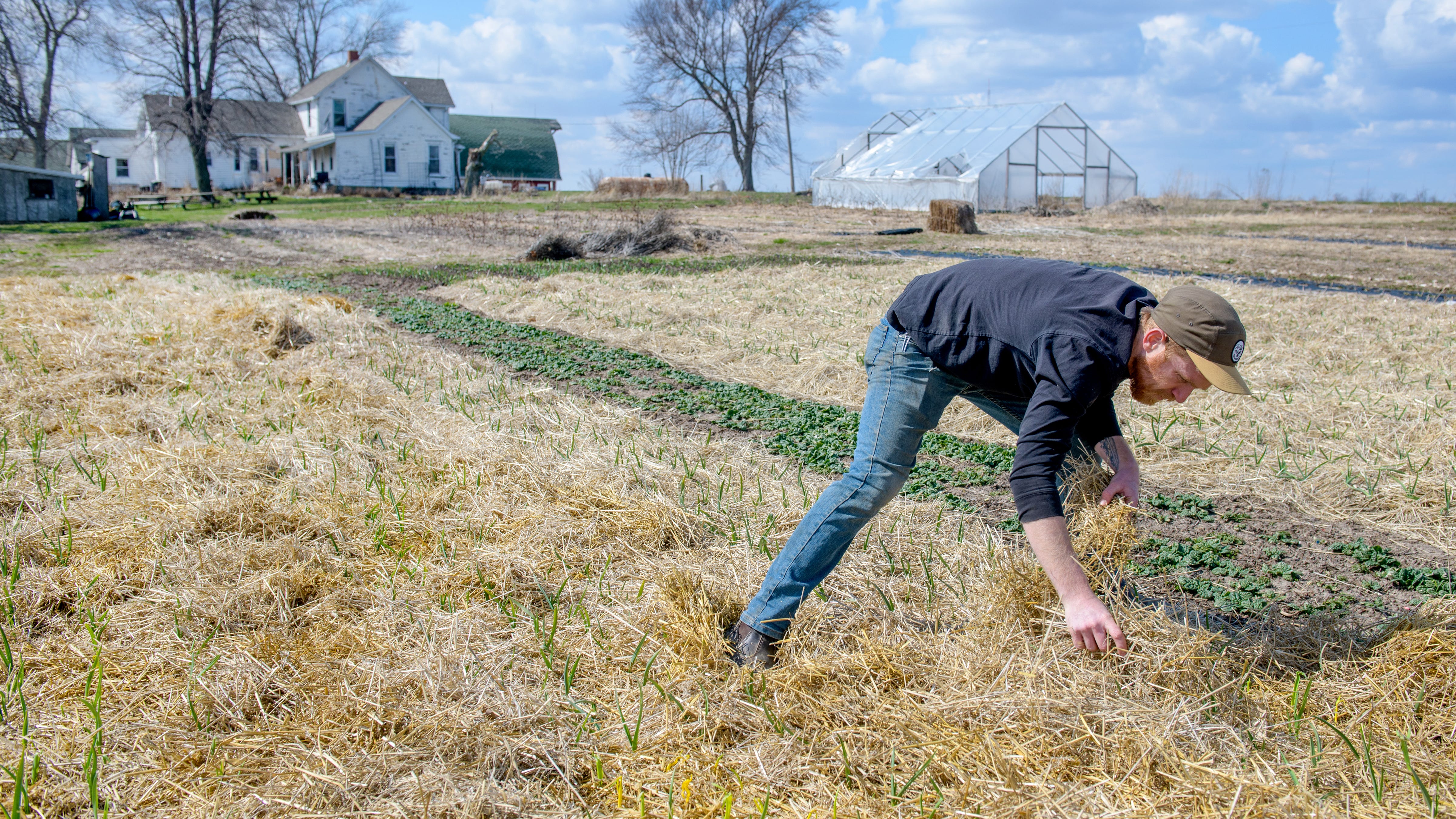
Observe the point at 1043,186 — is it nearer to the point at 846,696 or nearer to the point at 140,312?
the point at 140,312

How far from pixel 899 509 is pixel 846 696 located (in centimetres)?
172

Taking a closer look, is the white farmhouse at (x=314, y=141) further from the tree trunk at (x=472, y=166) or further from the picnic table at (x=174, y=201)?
the tree trunk at (x=472, y=166)

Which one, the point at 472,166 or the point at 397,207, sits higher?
the point at 472,166

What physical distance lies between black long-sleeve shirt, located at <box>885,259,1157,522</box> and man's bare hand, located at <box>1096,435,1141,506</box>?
0.08m

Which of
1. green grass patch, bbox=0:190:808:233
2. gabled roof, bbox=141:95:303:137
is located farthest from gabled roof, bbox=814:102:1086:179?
gabled roof, bbox=141:95:303:137

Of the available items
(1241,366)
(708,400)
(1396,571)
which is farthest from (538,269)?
(1396,571)

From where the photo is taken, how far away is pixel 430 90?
50.8m

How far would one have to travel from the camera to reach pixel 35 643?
3.24 meters

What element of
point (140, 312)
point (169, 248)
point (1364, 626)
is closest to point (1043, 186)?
point (169, 248)

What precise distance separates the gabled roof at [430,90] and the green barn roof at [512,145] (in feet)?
9.64

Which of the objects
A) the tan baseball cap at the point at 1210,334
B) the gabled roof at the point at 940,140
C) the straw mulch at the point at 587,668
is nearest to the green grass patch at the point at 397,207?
the gabled roof at the point at 940,140

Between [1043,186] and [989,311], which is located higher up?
[1043,186]

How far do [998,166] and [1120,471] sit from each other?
31407 millimetres

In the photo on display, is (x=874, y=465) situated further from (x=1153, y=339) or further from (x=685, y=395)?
(x=685, y=395)
